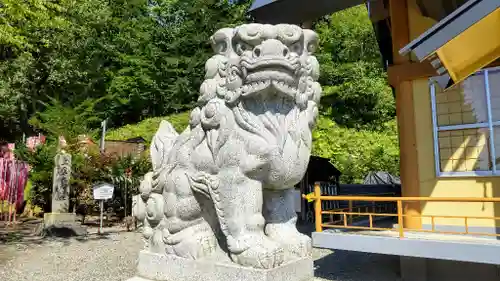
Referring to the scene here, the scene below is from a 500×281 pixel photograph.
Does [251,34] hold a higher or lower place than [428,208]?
higher

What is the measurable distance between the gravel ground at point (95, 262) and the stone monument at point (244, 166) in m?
3.04

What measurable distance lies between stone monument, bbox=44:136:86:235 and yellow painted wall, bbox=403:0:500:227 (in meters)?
7.54

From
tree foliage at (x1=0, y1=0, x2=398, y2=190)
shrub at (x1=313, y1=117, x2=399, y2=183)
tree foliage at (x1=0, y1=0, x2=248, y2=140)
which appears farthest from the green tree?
tree foliage at (x1=0, y1=0, x2=248, y2=140)

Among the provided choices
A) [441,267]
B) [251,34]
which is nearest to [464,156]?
[441,267]

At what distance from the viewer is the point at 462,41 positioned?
4.16m

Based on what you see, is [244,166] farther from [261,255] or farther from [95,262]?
[95,262]

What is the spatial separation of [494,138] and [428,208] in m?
1.30

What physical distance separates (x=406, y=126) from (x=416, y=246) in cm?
205

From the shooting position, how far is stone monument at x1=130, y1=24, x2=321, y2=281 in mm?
2938

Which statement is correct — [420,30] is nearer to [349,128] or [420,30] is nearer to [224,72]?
[224,72]

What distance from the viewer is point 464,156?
5988 millimetres

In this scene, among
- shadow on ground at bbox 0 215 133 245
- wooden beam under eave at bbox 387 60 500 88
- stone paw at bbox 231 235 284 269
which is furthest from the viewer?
shadow on ground at bbox 0 215 133 245

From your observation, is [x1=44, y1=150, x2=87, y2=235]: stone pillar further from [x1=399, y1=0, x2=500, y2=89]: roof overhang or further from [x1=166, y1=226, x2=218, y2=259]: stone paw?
[x1=399, y1=0, x2=500, y2=89]: roof overhang

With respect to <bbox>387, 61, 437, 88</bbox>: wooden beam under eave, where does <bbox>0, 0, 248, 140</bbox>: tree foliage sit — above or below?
above
